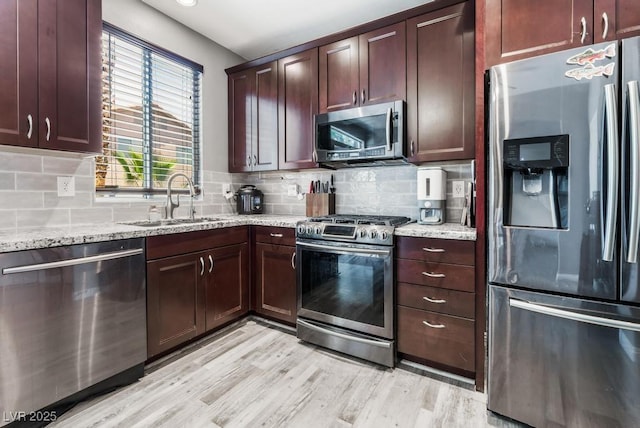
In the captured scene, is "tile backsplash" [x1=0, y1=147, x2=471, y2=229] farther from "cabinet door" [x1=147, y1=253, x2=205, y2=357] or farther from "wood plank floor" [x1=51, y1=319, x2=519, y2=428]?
"wood plank floor" [x1=51, y1=319, x2=519, y2=428]

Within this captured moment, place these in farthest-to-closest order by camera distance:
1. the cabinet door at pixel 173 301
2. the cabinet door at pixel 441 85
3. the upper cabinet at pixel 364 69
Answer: the upper cabinet at pixel 364 69 → the cabinet door at pixel 441 85 → the cabinet door at pixel 173 301

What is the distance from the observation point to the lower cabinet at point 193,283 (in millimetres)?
1895

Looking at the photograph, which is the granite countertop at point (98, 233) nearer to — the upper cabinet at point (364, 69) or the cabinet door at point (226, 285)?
the cabinet door at point (226, 285)

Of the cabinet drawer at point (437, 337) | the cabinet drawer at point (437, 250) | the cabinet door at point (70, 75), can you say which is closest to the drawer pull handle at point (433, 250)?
the cabinet drawer at point (437, 250)

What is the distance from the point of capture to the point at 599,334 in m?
1.25

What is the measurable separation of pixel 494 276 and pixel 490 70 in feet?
3.43

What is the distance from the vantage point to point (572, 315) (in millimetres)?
1293

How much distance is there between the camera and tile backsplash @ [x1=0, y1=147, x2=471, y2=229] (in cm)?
176

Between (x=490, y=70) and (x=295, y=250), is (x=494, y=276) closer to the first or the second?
(x=490, y=70)

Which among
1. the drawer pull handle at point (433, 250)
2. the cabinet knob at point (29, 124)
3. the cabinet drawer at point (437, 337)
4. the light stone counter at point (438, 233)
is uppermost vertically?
the cabinet knob at point (29, 124)

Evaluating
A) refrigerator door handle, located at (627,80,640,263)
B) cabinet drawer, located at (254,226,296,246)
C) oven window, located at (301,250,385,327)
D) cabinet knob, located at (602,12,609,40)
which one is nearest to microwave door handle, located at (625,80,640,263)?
refrigerator door handle, located at (627,80,640,263)

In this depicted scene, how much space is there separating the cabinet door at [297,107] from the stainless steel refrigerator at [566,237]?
4.96 ft

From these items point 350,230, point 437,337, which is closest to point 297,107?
point 350,230

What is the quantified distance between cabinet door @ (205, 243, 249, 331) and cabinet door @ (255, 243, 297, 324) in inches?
4.7
